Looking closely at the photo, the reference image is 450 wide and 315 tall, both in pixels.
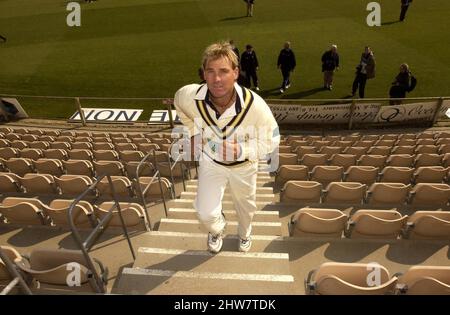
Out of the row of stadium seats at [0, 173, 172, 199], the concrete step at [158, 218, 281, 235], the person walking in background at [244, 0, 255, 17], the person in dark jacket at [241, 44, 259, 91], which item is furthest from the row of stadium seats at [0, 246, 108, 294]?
the person walking in background at [244, 0, 255, 17]

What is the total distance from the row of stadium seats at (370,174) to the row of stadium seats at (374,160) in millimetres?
729

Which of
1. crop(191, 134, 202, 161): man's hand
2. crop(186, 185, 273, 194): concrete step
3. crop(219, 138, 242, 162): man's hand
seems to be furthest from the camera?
crop(186, 185, 273, 194): concrete step

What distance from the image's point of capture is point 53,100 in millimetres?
15711

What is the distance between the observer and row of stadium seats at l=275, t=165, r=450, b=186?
22.3 ft

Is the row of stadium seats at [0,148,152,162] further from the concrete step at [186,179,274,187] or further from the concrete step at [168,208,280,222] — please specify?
the concrete step at [168,208,280,222]

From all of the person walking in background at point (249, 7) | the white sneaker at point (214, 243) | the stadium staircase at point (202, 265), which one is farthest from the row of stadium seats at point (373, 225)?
the person walking in background at point (249, 7)

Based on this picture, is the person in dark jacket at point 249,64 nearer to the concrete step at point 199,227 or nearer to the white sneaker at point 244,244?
the concrete step at point 199,227

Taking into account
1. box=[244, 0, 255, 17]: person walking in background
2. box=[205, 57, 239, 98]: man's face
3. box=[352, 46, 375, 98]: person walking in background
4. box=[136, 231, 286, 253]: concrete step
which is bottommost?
box=[136, 231, 286, 253]: concrete step

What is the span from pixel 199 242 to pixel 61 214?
6.99ft

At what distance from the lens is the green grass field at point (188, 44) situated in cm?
1625

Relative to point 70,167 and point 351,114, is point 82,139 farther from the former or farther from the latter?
point 351,114

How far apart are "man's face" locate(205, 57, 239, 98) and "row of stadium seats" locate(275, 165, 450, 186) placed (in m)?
4.21
